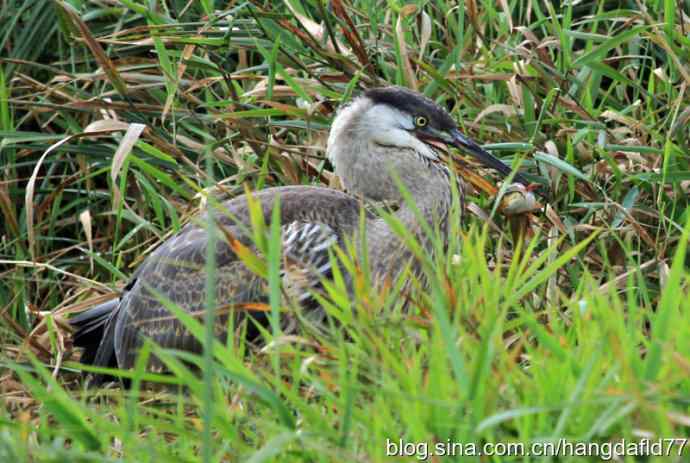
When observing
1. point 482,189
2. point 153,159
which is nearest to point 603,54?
A: point 482,189

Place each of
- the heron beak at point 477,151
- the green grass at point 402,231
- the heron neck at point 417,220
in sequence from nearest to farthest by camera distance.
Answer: the green grass at point 402,231 → the heron neck at point 417,220 → the heron beak at point 477,151

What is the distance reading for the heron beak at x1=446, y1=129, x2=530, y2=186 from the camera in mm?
4289

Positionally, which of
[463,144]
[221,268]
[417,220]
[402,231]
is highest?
[402,231]

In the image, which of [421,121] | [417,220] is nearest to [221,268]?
[417,220]

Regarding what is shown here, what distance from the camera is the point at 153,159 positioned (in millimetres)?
4832

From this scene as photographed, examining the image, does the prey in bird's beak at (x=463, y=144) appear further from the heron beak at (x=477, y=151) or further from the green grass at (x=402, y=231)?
the green grass at (x=402, y=231)

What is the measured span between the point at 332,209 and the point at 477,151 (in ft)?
1.64

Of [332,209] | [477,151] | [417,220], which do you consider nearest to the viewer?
[417,220]

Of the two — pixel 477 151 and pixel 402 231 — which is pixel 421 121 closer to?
pixel 477 151

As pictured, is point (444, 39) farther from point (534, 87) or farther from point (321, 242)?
point (321, 242)

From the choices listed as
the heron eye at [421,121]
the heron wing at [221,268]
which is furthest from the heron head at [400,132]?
the heron wing at [221,268]

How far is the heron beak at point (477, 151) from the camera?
14.1 ft

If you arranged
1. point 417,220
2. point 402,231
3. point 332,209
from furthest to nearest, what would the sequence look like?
1. point 332,209
2. point 417,220
3. point 402,231

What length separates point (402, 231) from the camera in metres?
3.05
